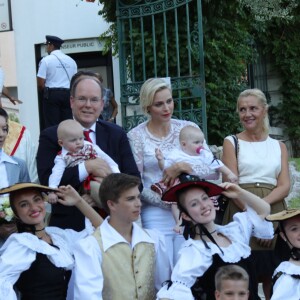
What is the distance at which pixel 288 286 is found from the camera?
4.77 metres

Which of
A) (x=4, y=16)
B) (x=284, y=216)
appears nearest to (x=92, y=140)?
(x=284, y=216)

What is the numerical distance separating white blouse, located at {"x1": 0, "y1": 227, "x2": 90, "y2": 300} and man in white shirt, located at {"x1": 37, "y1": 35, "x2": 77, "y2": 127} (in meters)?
5.75

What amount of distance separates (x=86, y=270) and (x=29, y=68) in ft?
34.5

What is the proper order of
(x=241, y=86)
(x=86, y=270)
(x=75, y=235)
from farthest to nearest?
(x=241, y=86) → (x=75, y=235) → (x=86, y=270)

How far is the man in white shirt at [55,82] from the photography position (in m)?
10.7

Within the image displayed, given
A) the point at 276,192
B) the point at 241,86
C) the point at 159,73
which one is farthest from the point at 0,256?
the point at 241,86

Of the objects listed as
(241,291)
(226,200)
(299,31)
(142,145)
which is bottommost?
(241,291)

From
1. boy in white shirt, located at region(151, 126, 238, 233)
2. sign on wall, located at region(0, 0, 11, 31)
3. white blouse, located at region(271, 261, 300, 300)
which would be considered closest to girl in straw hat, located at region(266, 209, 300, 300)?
white blouse, located at region(271, 261, 300, 300)

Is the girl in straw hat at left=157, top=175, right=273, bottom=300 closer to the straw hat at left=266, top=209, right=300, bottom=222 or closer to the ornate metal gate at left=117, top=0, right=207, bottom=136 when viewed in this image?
the straw hat at left=266, top=209, right=300, bottom=222

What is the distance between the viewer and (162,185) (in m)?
5.43

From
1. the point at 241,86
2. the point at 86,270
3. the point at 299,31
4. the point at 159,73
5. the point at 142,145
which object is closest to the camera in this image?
the point at 86,270

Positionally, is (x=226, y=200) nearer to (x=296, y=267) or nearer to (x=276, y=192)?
(x=276, y=192)

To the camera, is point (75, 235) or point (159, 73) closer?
point (75, 235)

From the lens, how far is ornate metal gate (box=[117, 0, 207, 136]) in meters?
8.87
